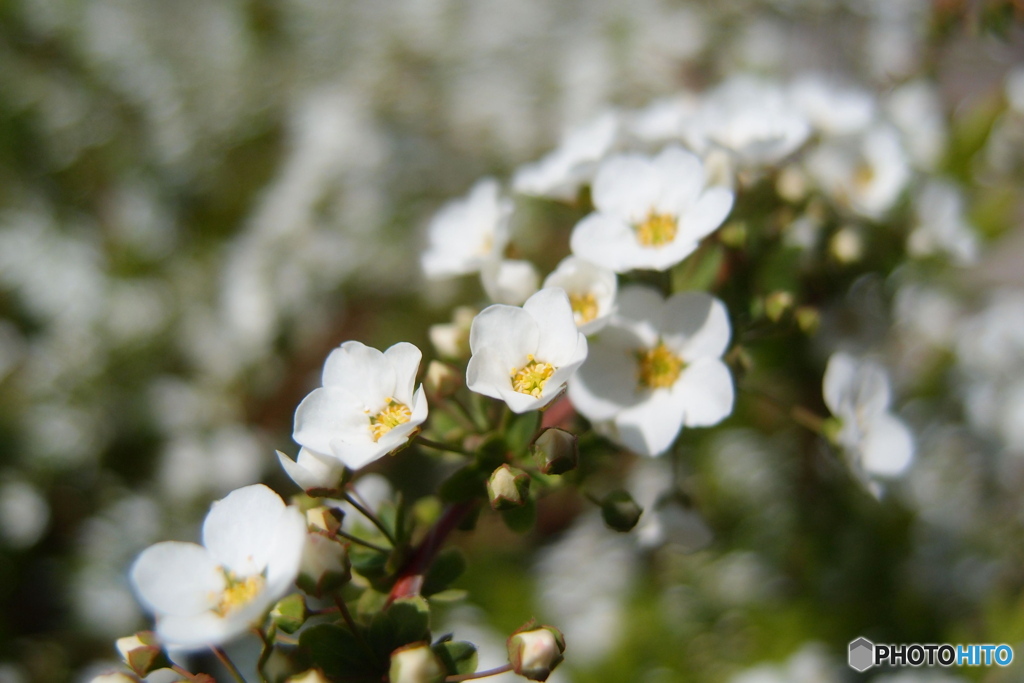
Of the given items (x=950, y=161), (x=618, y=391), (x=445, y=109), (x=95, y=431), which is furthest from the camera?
(x=445, y=109)

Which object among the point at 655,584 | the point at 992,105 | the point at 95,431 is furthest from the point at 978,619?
the point at 95,431

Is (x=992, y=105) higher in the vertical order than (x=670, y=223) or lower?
higher

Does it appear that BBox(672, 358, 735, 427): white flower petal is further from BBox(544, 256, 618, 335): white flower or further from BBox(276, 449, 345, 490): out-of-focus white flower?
→ BBox(276, 449, 345, 490): out-of-focus white flower

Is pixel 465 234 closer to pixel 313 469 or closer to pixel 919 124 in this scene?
pixel 313 469

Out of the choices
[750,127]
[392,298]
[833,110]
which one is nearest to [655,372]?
[750,127]

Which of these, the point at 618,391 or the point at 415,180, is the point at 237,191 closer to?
the point at 415,180

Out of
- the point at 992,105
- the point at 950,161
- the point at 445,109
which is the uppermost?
the point at 445,109

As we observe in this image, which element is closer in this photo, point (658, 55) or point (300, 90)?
point (658, 55)
